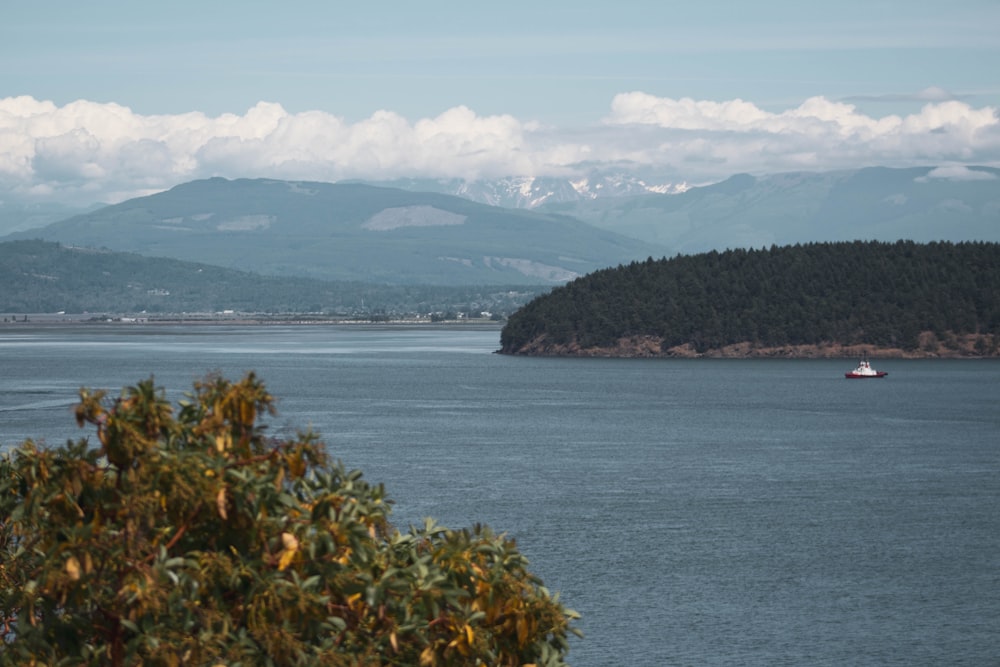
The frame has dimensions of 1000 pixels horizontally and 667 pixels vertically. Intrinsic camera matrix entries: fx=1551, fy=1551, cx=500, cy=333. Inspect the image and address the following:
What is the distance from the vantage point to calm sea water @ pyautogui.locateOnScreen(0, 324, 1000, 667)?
140 feet

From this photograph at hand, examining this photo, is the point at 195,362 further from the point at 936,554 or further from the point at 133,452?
the point at 133,452

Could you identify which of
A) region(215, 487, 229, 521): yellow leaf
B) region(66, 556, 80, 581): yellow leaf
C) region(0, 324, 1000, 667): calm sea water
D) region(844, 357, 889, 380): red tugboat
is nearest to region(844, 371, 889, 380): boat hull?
region(844, 357, 889, 380): red tugboat

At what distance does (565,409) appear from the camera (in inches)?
4712

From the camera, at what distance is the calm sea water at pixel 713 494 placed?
42.7 meters

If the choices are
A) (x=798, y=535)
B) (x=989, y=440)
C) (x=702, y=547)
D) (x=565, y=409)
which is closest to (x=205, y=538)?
(x=702, y=547)

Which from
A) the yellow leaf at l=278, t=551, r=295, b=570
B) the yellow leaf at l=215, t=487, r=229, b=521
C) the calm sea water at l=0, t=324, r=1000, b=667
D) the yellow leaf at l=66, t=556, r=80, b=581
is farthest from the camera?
the calm sea water at l=0, t=324, r=1000, b=667

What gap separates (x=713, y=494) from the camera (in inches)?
2712

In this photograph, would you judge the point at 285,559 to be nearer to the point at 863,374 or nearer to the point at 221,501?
the point at 221,501

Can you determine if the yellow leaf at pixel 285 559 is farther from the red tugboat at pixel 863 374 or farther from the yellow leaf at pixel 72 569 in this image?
the red tugboat at pixel 863 374

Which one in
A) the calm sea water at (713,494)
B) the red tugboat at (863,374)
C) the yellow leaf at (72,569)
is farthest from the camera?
the red tugboat at (863,374)

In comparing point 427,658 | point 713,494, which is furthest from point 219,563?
point 713,494

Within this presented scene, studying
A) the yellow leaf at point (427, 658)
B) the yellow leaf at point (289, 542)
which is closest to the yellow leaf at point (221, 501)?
the yellow leaf at point (289, 542)

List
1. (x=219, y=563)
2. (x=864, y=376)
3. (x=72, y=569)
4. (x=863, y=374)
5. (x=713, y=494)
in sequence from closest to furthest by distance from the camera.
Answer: (x=72, y=569) → (x=219, y=563) → (x=713, y=494) → (x=863, y=374) → (x=864, y=376)

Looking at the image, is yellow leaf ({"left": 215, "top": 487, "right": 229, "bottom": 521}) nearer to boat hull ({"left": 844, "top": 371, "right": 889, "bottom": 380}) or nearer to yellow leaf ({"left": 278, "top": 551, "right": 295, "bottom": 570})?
yellow leaf ({"left": 278, "top": 551, "right": 295, "bottom": 570})
